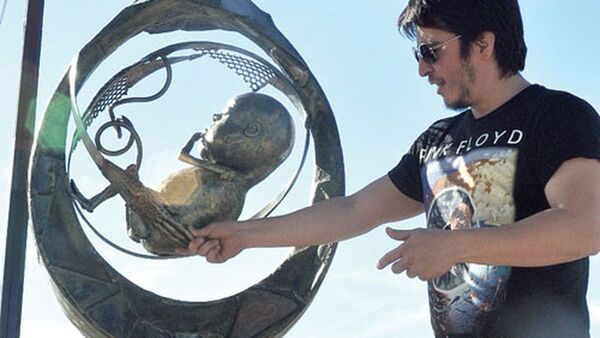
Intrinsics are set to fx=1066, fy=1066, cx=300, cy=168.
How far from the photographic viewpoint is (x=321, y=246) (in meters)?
3.66

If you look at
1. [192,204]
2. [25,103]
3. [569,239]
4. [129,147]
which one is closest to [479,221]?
[569,239]

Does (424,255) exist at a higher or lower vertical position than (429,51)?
lower

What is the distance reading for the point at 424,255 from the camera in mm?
2375

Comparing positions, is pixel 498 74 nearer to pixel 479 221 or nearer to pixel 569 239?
pixel 479 221

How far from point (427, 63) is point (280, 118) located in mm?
728

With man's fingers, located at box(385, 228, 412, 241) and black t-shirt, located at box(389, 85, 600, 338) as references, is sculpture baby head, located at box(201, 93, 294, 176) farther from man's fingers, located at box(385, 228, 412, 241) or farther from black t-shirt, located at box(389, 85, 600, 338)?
man's fingers, located at box(385, 228, 412, 241)

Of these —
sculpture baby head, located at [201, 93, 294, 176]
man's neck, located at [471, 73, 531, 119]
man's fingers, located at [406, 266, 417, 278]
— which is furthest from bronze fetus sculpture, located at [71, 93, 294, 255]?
man's fingers, located at [406, 266, 417, 278]

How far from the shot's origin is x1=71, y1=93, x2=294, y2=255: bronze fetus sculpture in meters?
3.14

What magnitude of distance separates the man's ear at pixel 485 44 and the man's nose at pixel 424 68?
133mm

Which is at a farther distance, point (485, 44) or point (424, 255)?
point (485, 44)

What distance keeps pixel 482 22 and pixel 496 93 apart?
0.19 metres

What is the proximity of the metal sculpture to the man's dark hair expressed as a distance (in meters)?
0.83

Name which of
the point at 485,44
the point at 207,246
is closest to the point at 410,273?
the point at 485,44

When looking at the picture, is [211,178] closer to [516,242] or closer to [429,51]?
[429,51]
